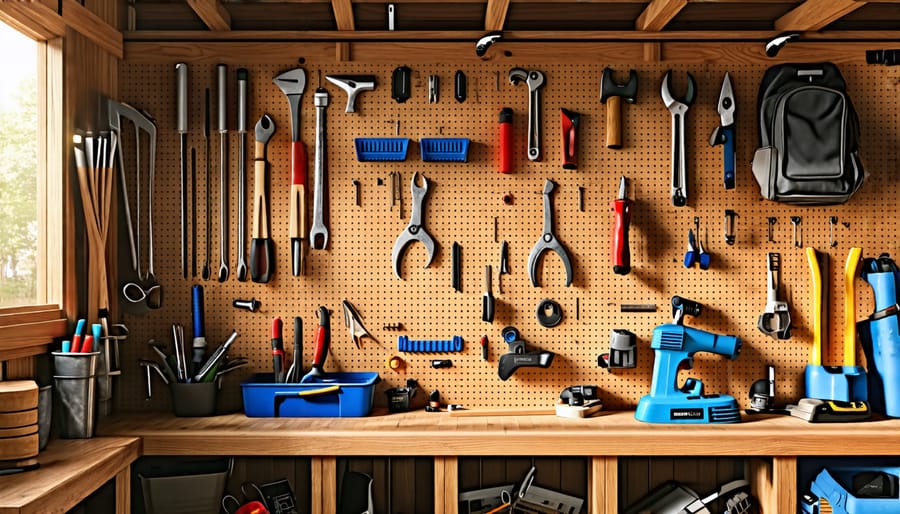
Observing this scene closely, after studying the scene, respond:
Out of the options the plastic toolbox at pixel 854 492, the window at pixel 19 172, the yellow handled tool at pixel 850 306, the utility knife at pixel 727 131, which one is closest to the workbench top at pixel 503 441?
the plastic toolbox at pixel 854 492

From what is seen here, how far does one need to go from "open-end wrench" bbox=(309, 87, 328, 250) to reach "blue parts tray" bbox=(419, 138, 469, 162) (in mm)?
383

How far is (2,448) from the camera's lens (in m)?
1.98

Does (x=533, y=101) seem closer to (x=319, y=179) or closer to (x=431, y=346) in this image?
(x=319, y=179)

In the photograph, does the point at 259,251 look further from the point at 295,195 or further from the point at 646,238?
the point at 646,238

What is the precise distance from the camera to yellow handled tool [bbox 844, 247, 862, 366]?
2846 mm

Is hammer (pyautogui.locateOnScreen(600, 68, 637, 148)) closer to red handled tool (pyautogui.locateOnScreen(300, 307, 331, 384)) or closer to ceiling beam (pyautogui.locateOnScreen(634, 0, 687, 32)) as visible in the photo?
ceiling beam (pyautogui.locateOnScreen(634, 0, 687, 32))

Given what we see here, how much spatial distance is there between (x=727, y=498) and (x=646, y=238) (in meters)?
1.02

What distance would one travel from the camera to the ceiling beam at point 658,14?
8.43ft

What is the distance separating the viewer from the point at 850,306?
287 cm

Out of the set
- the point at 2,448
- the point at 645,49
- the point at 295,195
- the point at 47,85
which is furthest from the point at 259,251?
the point at 645,49

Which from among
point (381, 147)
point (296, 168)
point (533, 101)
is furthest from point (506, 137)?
point (296, 168)

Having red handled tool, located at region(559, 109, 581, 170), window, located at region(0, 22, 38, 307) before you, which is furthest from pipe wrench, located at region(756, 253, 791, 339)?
window, located at region(0, 22, 38, 307)

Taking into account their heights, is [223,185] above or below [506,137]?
below

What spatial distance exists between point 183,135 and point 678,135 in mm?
1892
